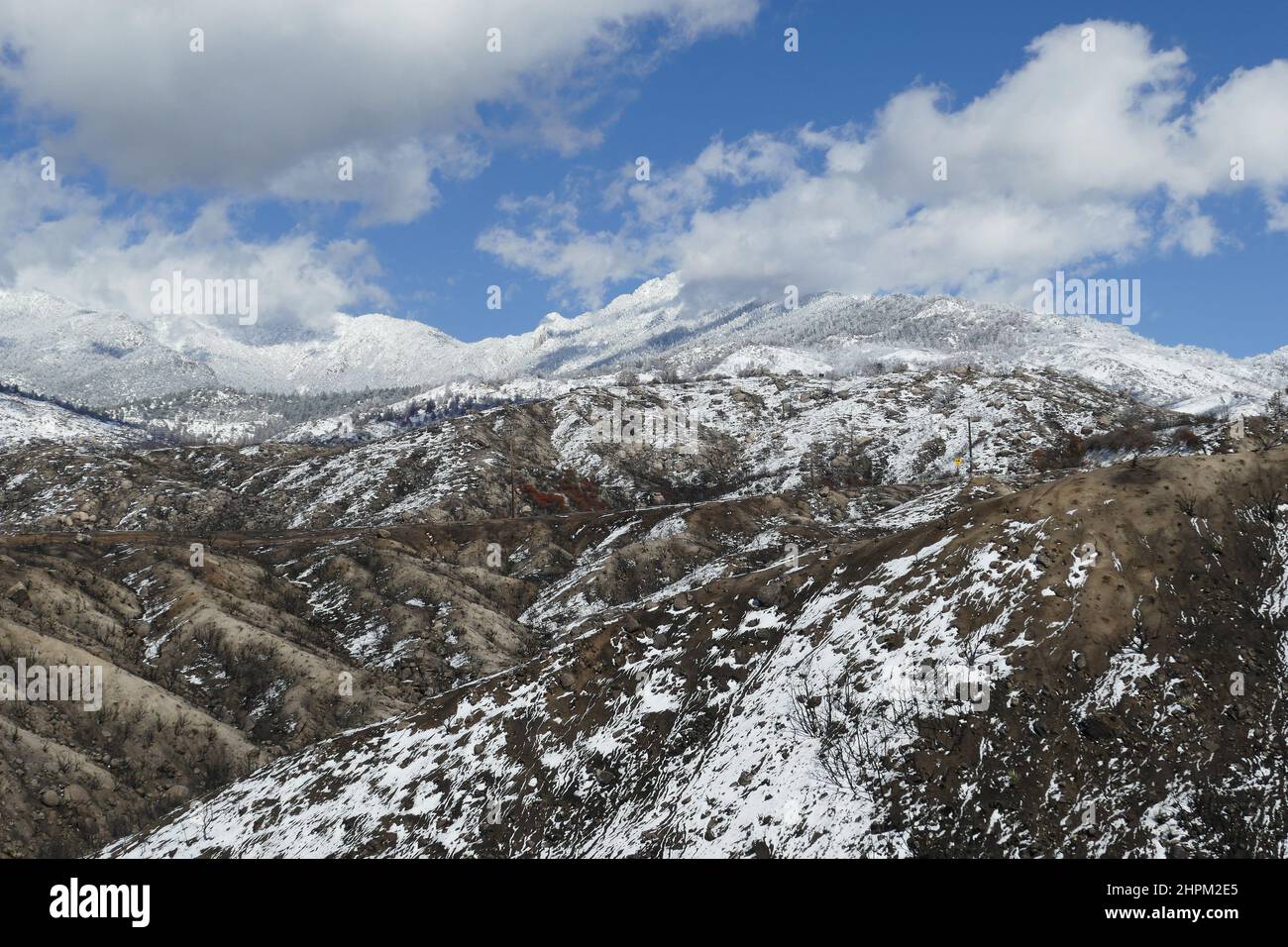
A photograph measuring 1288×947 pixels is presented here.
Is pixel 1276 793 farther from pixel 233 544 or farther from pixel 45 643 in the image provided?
pixel 233 544

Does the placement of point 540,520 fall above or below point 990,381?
below

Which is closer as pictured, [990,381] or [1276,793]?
[1276,793]

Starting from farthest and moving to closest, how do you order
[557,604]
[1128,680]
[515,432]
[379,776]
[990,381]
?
[990,381] < [515,432] < [557,604] < [379,776] < [1128,680]

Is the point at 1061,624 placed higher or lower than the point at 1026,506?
lower

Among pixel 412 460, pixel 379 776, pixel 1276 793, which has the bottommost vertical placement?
pixel 379 776

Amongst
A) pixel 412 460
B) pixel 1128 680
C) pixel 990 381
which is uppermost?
pixel 990 381
